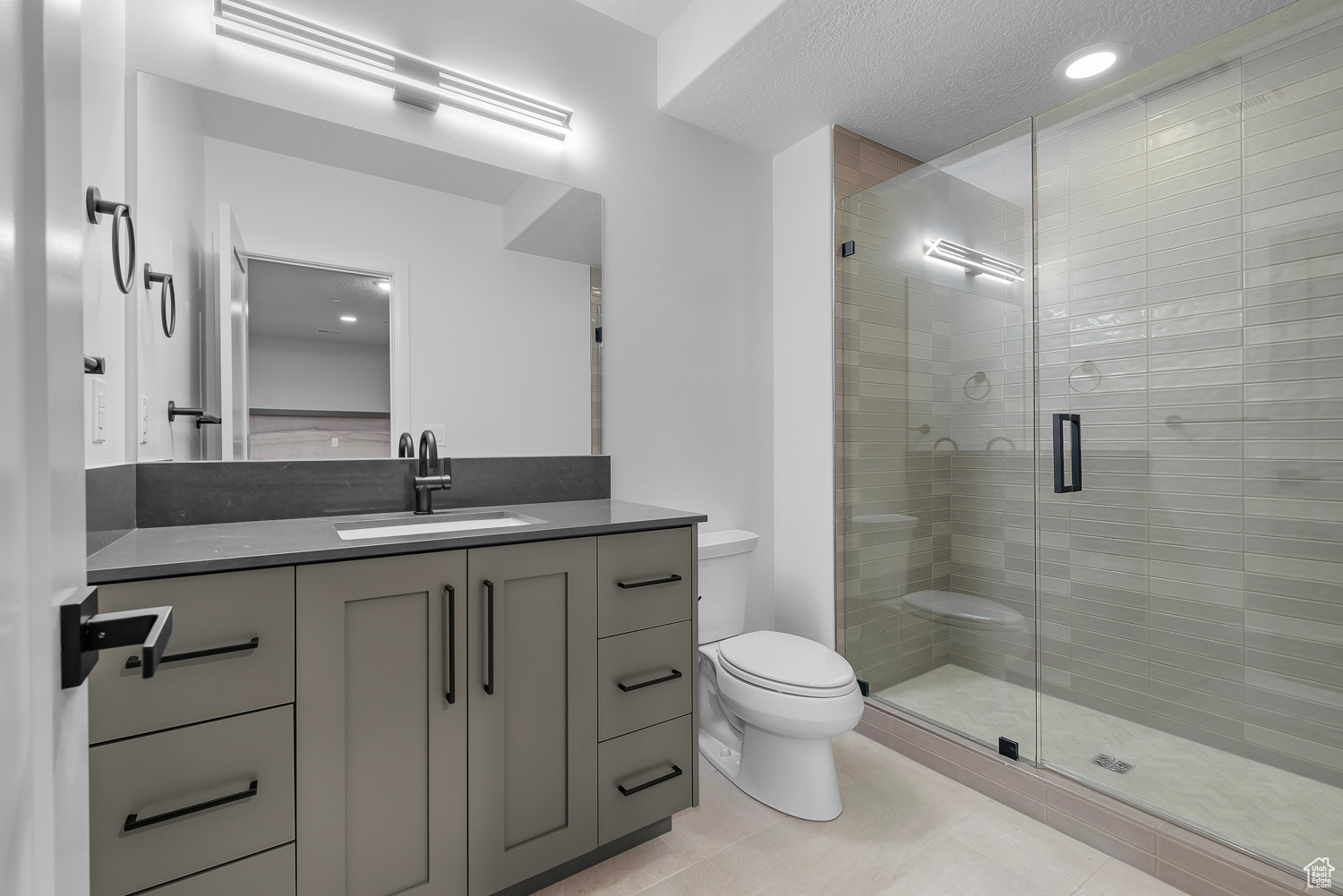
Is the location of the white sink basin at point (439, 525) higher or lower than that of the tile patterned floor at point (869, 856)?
higher

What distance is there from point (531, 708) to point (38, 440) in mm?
1146

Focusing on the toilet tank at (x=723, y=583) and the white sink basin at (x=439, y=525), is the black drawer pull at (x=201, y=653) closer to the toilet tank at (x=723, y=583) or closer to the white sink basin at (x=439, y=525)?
the white sink basin at (x=439, y=525)

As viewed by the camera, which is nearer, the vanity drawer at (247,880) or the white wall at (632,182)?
the vanity drawer at (247,880)

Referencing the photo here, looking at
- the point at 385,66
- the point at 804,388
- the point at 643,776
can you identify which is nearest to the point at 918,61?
the point at 804,388

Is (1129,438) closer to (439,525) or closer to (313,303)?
(439,525)

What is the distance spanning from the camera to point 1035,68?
2064 mm

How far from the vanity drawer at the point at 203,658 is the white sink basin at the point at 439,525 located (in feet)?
1.14

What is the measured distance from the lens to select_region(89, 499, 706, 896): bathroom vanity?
3.34 feet

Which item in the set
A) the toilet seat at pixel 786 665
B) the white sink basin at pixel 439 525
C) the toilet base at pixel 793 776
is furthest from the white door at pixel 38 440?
the toilet base at pixel 793 776

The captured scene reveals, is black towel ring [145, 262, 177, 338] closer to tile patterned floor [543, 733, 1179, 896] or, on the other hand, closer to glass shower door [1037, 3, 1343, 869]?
tile patterned floor [543, 733, 1179, 896]

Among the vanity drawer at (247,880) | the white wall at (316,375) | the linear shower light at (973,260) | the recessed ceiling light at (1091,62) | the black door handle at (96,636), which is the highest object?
the recessed ceiling light at (1091,62)

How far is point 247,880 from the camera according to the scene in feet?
3.56

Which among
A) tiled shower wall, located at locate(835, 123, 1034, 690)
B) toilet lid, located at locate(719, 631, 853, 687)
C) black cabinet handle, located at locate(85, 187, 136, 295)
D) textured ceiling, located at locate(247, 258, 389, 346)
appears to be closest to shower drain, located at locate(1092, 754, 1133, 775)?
tiled shower wall, located at locate(835, 123, 1034, 690)

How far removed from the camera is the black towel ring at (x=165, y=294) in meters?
1.38
